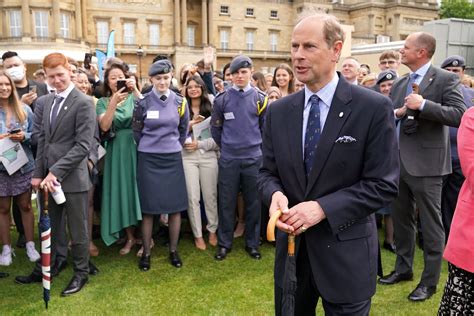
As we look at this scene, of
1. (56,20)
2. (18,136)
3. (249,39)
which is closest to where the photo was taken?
(18,136)

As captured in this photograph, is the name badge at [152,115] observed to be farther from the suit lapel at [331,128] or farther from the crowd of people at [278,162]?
the suit lapel at [331,128]

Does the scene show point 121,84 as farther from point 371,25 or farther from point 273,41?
point 371,25

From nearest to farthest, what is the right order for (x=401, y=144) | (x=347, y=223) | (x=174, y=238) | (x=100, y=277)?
(x=347, y=223) < (x=401, y=144) < (x=100, y=277) < (x=174, y=238)

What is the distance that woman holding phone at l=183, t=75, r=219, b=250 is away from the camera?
588 cm

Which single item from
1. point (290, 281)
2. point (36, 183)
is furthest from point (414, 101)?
point (36, 183)

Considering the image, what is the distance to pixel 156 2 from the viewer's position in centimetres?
4912

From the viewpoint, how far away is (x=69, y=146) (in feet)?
14.5

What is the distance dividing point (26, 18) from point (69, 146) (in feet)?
146

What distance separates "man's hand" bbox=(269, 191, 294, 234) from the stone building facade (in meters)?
40.9

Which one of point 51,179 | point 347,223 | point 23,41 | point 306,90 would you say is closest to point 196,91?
point 51,179

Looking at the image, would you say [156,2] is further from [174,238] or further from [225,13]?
[174,238]

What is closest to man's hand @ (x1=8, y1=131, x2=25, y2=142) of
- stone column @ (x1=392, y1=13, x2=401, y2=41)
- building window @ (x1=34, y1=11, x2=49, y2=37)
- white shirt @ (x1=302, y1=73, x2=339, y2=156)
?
white shirt @ (x1=302, y1=73, x2=339, y2=156)

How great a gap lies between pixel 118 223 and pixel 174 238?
0.76m

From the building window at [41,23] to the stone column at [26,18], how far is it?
794mm
